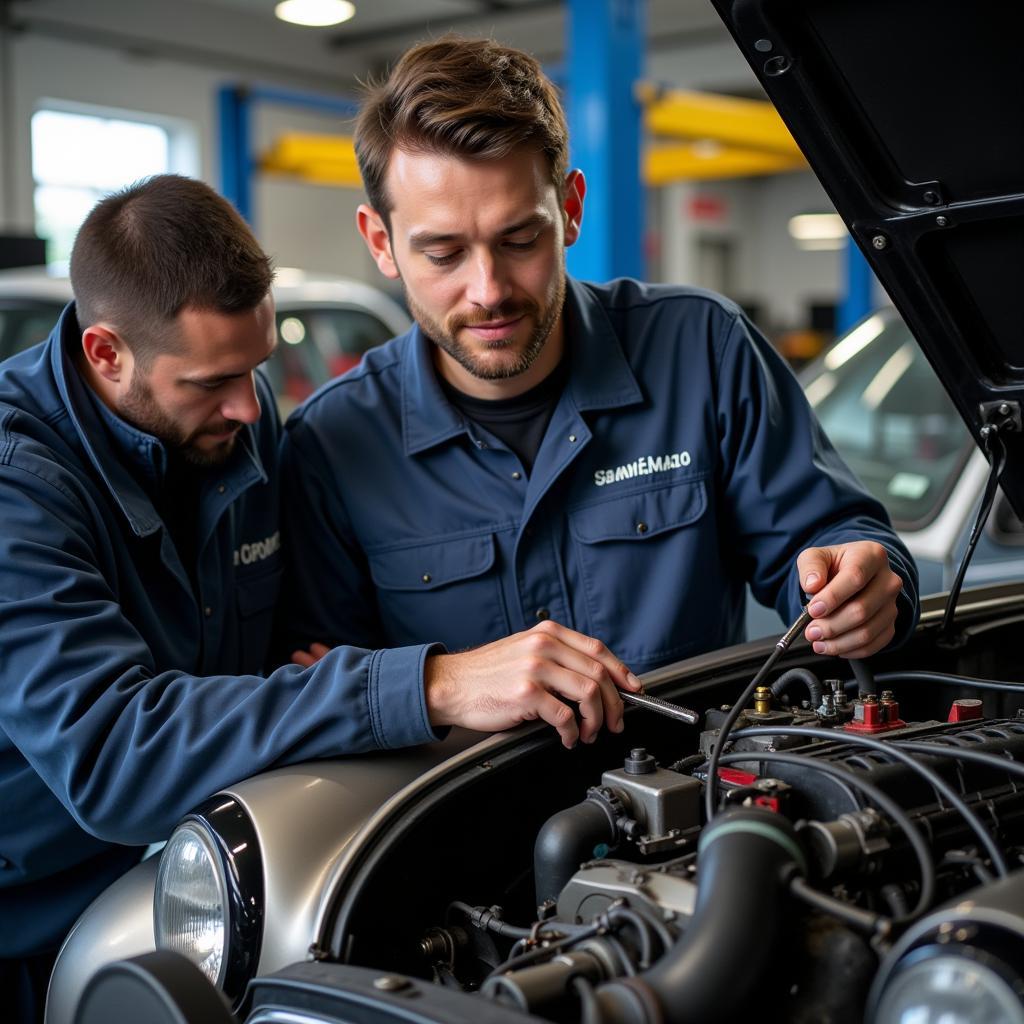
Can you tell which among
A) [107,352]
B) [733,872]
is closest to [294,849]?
[733,872]

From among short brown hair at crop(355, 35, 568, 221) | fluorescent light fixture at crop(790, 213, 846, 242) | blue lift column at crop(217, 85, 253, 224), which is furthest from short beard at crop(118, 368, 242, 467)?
fluorescent light fixture at crop(790, 213, 846, 242)

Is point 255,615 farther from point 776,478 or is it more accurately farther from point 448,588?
point 776,478

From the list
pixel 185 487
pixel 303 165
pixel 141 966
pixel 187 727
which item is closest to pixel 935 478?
pixel 185 487

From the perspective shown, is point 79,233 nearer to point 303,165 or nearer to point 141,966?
point 141,966

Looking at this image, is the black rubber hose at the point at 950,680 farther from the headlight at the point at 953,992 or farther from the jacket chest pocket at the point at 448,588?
the headlight at the point at 953,992

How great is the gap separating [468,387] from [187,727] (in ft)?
2.82

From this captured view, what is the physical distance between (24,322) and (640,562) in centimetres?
356

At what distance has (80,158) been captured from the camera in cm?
1264

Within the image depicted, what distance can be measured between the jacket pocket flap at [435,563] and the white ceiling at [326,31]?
11.1m

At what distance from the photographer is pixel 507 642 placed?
152 centimetres

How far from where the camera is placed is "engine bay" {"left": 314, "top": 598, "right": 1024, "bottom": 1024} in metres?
1.03

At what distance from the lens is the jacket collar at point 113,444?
1.79 m

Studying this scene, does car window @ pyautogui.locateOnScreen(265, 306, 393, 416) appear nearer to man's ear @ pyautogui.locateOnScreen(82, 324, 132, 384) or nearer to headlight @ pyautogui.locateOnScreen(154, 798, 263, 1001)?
man's ear @ pyautogui.locateOnScreen(82, 324, 132, 384)

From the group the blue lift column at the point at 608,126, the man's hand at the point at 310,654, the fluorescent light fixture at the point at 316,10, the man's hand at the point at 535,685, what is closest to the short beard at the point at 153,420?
the man's hand at the point at 310,654
